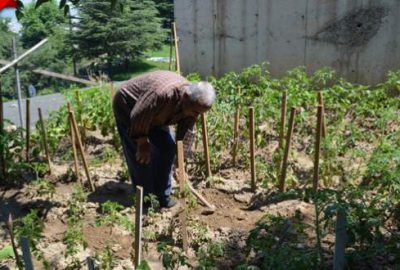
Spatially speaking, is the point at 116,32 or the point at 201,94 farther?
the point at 116,32

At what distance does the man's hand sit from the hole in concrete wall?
347 centimetres

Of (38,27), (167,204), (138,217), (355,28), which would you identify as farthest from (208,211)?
(38,27)

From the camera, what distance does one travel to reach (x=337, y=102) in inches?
185

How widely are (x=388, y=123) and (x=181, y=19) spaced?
3616mm

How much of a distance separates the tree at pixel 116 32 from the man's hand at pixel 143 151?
13637 millimetres

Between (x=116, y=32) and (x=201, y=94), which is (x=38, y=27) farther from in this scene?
(x=201, y=94)

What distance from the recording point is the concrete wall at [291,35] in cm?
564

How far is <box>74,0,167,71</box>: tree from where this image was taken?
1688cm

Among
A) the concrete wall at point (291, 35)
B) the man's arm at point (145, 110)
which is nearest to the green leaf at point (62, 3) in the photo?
the man's arm at point (145, 110)

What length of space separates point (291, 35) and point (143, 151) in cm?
353

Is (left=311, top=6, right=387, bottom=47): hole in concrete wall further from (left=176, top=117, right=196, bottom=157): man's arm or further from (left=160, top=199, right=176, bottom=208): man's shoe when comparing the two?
(left=160, top=199, right=176, bottom=208): man's shoe

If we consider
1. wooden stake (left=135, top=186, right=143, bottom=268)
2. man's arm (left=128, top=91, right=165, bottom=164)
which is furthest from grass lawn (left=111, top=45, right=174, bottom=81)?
wooden stake (left=135, top=186, right=143, bottom=268)

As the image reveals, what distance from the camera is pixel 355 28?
5730 mm

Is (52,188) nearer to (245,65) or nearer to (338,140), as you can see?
(338,140)
